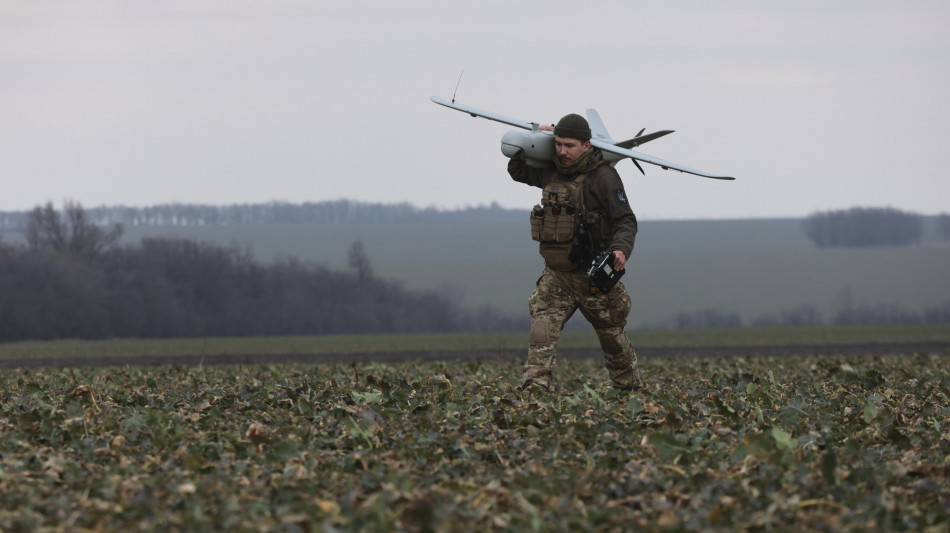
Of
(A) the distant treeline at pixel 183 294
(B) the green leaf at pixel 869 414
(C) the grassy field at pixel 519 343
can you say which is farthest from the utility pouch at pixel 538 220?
(A) the distant treeline at pixel 183 294

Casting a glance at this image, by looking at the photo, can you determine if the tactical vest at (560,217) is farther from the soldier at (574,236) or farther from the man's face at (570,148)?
the man's face at (570,148)

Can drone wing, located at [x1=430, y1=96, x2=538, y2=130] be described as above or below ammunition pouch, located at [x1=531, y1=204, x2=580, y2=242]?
above

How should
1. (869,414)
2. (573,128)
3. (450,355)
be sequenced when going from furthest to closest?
(450,355) < (573,128) < (869,414)

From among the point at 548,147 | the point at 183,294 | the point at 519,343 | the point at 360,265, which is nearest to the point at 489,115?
the point at 548,147

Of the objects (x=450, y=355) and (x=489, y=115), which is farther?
(x=450, y=355)

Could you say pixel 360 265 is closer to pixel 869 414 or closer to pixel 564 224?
pixel 564 224

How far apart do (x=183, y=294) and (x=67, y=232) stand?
34.7 ft

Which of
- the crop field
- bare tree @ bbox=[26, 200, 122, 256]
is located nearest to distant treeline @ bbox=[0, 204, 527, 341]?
bare tree @ bbox=[26, 200, 122, 256]

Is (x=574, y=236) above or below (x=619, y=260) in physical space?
above

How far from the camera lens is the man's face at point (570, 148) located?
1123 cm

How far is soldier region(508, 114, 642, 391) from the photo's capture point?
1130 cm

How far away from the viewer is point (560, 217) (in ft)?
37.2

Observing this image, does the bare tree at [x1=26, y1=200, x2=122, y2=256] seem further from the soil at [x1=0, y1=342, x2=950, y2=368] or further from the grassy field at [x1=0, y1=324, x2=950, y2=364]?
the soil at [x1=0, y1=342, x2=950, y2=368]

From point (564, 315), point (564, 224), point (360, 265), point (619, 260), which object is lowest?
point (360, 265)
